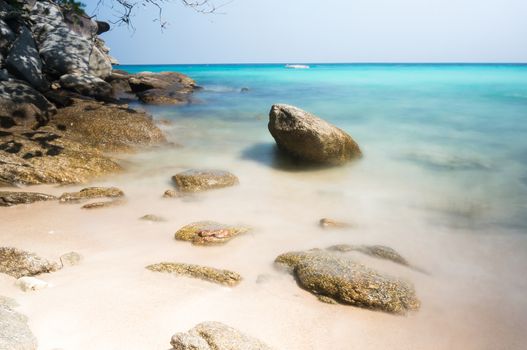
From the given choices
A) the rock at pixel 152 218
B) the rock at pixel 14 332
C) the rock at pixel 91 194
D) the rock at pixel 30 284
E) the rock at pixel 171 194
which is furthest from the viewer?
the rock at pixel 171 194

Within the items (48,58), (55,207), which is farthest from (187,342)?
(48,58)

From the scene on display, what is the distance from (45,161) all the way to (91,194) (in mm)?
1588

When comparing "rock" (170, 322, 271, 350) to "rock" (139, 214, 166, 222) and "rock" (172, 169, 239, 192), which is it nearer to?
"rock" (139, 214, 166, 222)

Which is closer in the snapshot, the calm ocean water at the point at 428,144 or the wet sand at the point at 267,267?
the wet sand at the point at 267,267

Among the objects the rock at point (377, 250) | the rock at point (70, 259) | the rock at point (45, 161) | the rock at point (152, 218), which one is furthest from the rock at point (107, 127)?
the rock at point (377, 250)

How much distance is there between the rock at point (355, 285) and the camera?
3.59 metres

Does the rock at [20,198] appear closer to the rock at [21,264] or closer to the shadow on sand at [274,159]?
the rock at [21,264]

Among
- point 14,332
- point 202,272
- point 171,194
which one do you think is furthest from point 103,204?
point 14,332

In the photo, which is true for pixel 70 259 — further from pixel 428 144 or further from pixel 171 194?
pixel 428 144

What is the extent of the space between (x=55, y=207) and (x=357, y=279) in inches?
182

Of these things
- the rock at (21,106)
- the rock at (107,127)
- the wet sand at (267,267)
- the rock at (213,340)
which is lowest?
the wet sand at (267,267)

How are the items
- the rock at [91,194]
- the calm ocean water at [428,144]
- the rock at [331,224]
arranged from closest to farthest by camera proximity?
the rock at [331,224], the rock at [91,194], the calm ocean water at [428,144]

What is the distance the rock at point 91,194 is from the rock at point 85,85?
26.8 ft

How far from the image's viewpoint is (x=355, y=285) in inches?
144
